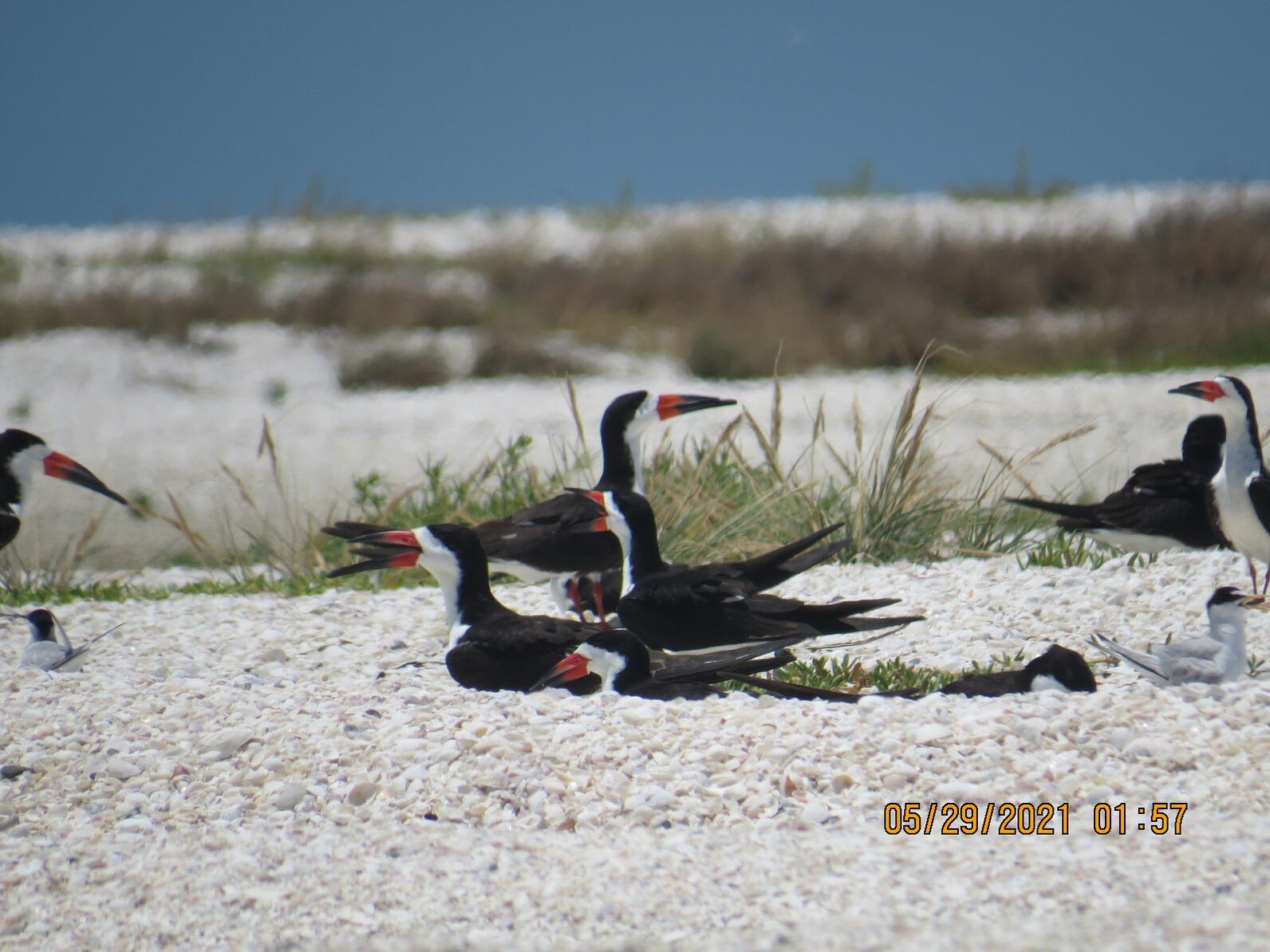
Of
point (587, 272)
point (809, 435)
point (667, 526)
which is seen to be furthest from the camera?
point (587, 272)

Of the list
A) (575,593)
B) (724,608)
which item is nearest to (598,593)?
(575,593)

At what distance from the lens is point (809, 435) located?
9.70 meters

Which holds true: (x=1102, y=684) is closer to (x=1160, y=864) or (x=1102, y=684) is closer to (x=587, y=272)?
(x=1160, y=864)

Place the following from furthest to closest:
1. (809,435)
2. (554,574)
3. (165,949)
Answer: (809,435)
(554,574)
(165,949)

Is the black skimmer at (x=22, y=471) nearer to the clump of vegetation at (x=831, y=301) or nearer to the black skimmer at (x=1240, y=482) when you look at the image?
the black skimmer at (x=1240, y=482)

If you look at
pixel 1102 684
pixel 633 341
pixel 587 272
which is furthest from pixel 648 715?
pixel 587 272

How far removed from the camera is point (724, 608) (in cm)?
417

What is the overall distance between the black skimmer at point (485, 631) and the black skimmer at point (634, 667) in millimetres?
17

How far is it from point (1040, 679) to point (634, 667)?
3.66 ft

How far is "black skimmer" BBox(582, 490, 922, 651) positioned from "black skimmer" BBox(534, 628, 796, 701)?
0.78ft

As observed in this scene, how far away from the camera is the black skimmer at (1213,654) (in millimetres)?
3791

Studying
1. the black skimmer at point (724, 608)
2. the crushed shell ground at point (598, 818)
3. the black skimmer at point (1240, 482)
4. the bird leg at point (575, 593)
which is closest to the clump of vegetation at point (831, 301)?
the black skimmer at point (1240, 482)

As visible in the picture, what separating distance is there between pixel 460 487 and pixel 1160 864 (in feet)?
15.7

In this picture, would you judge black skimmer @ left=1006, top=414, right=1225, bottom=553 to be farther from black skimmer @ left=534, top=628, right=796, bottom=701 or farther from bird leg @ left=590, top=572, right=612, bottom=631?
black skimmer @ left=534, top=628, right=796, bottom=701
